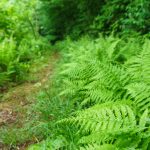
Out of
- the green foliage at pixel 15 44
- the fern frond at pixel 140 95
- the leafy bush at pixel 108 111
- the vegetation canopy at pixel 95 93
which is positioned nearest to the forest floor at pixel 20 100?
the vegetation canopy at pixel 95 93

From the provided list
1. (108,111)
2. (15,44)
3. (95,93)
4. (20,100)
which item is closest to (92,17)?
(15,44)

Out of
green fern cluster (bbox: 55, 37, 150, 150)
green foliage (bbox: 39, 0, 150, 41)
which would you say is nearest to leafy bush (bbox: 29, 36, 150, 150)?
green fern cluster (bbox: 55, 37, 150, 150)

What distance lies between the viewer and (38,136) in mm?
4090

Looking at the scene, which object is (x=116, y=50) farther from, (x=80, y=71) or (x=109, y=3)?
(x=109, y=3)

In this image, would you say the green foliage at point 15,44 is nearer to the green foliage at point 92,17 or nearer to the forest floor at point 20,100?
the forest floor at point 20,100

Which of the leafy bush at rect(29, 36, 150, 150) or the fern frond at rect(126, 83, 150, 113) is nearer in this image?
the leafy bush at rect(29, 36, 150, 150)

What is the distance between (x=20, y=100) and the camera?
6043 mm

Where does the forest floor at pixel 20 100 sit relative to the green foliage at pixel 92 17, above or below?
below

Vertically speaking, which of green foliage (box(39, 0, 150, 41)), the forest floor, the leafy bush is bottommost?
the forest floor

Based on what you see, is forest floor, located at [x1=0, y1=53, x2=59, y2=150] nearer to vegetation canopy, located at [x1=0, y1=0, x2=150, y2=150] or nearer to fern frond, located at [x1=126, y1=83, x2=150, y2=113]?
vegetation canopy, located at [x1=0, y1=0, x2=150, y2=150]

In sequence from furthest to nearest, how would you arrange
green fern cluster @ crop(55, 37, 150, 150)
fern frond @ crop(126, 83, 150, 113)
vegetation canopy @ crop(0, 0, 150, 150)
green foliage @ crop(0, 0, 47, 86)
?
green foliage @ crop(0, 0, 47, 86)
fern frond @ crop(126, 83, 150, 113)
vegetation canopy @ crop(0, 0, 150, 150)
green fern cluster @ crop(55, 37, 150, 150)

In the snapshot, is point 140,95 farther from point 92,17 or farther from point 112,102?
point 92,17

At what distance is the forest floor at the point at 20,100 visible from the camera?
494 centimetres

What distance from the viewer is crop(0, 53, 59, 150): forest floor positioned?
4938mm
